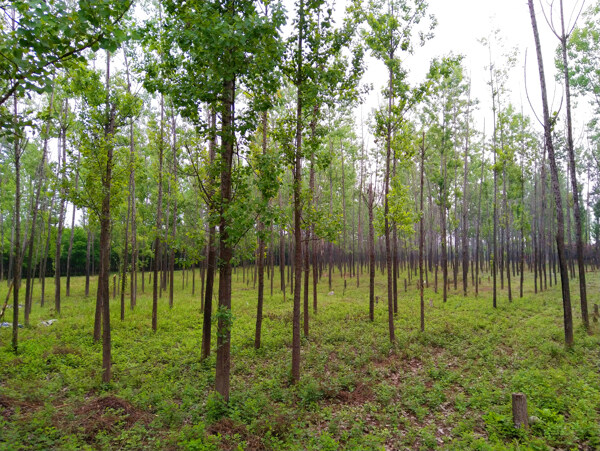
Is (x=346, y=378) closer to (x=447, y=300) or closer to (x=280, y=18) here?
(x=280, y=18)

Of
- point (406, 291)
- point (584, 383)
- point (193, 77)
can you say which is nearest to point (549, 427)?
point (584, 383)

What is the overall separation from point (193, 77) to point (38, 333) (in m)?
11.1

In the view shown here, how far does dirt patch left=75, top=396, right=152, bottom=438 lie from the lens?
5.37 meters

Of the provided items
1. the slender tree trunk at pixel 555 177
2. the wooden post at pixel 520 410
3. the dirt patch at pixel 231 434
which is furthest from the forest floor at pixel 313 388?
the slender tree trunk at pixel 555 177

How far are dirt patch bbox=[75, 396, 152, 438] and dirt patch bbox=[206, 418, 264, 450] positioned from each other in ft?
4.31

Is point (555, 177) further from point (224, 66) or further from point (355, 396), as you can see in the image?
point (224, 66)

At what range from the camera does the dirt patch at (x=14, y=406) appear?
5.54 meters

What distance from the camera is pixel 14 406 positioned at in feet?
18.9

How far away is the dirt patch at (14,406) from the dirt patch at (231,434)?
129 inches

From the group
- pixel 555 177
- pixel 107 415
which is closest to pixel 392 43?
pixel 555 177

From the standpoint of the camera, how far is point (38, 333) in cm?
1131

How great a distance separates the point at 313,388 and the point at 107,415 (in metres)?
3.96

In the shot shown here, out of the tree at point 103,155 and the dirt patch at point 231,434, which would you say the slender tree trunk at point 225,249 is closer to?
the dirt patch at point 231,434

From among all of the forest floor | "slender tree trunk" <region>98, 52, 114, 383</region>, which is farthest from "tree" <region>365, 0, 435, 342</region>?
"slender tree trunk" <region>98, 52, 114, 383</region>
